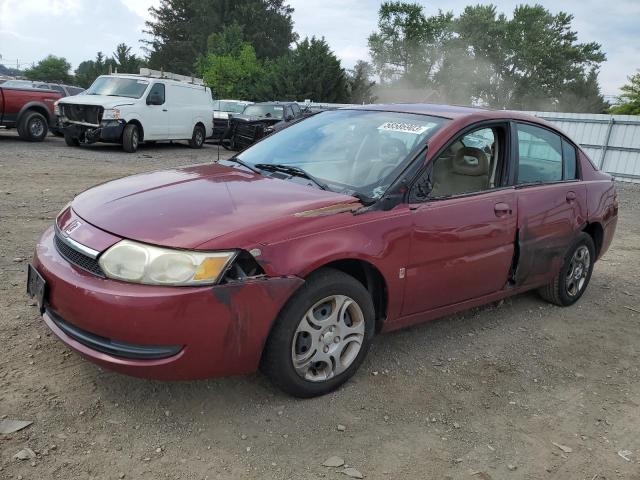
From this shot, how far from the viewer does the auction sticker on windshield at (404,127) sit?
354cm

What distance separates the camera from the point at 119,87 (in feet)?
45.7

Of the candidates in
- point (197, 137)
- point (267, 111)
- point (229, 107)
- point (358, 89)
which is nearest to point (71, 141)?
point (197, 137)

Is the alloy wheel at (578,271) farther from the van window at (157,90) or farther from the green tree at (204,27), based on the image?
the green tree at (204,27)

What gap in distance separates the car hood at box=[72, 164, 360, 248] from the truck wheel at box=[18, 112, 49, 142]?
12.2m

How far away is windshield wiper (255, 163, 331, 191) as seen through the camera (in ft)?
10.8

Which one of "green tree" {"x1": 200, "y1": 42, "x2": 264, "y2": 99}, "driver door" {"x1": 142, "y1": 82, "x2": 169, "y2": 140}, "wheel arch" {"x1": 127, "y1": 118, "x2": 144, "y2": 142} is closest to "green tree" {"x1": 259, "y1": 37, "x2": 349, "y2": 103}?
"green tree" {"x1": 200, "y1": 42, "x2": 264, "y2": 99}

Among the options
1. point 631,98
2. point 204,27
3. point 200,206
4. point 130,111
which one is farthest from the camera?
point 204,27

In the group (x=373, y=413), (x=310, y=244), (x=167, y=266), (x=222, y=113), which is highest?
Result: (x=222, y=113)

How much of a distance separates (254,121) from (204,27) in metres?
47.4

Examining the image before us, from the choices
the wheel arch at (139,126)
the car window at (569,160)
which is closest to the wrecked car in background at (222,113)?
the wheel arch at (139,126)

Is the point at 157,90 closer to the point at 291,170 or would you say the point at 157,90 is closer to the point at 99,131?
the point at 99,131

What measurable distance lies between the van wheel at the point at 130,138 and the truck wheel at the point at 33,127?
7.81ft

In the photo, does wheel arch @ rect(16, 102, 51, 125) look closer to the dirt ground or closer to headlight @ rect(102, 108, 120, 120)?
headlight @ rect(102, 108, 120, 120)

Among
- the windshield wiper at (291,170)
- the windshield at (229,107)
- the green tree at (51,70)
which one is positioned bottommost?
the windshield wiper at (291,170)
